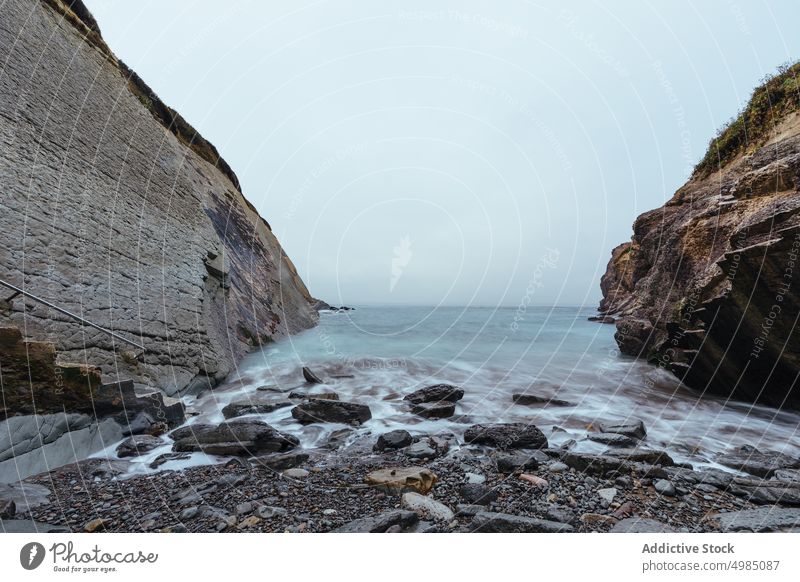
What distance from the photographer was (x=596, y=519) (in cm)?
347

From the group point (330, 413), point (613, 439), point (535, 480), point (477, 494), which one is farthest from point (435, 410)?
point (477, 494)

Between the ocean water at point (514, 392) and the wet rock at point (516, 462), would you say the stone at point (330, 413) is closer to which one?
the ocean water at point (514, 392)

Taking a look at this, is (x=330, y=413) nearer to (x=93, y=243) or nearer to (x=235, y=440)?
(x=235, y=440)

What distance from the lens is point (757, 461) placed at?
5145 millimetres

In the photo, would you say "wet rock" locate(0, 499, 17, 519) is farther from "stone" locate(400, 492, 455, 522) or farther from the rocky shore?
"stone" locate(400, 492, 455, 522)

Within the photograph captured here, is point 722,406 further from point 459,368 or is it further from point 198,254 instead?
point 198,254

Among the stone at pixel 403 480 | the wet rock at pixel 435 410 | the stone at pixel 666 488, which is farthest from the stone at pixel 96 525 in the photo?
the stone at pixel 666 488

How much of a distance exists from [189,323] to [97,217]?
3544 mm

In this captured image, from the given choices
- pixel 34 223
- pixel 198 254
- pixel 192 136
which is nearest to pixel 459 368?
pixel 198 254

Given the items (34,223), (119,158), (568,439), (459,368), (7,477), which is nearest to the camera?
(7,477)

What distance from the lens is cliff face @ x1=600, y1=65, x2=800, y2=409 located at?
709 cm

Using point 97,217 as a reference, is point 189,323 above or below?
below

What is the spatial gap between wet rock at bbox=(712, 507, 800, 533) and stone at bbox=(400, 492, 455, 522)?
3.00 metres

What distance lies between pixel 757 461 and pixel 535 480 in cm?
406
